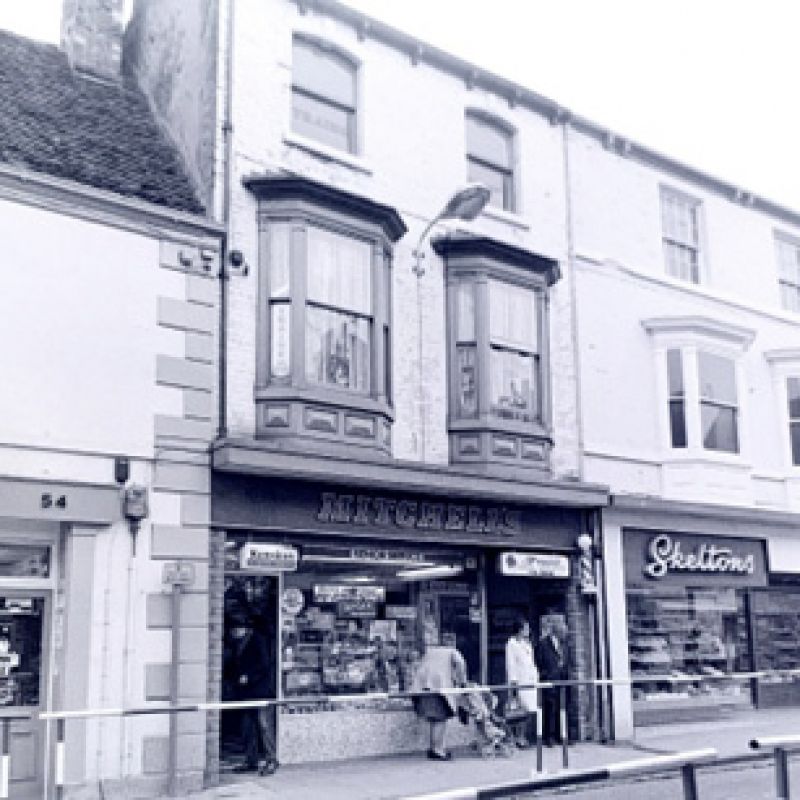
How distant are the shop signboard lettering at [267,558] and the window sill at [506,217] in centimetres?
595

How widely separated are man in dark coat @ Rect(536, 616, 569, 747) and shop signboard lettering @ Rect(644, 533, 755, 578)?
200 cm

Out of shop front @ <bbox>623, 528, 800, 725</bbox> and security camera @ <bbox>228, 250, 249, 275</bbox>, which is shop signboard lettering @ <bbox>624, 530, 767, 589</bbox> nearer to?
shop front @ <bbox>623, 528, 800, 725</bbox>

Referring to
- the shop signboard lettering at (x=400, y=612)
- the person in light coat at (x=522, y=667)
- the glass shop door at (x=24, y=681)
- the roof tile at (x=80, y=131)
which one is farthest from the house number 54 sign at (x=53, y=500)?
the person in light coat at (x=522, y=667)

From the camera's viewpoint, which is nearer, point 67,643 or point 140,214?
point 67,643

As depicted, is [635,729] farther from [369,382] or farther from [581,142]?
[581,142]

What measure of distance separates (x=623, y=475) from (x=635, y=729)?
12.4 ft

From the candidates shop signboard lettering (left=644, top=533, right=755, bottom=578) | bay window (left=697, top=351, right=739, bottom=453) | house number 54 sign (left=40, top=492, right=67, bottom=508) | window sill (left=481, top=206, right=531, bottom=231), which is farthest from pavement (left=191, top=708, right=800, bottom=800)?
window sill (left=481, top=206, right=531, bottom=231)

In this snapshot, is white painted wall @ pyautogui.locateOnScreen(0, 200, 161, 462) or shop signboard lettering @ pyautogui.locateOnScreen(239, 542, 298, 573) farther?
shop signboard lettering @ pyautogui.locateOnScreen(239, 542, 298, 573)

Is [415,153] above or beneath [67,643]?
above

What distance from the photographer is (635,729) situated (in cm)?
1543

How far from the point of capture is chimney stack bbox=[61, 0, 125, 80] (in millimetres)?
15148

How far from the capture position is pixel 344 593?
1347cm

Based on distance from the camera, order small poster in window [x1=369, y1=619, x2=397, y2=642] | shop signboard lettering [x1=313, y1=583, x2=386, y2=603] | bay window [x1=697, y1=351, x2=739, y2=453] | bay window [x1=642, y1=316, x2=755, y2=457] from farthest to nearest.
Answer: bay window [x1=697, y1=351, x2=739, y2=453]
bay window [x1=642, y1=316, x2=755, y2=457]
small poster in window [x1=369, y1=619, x2=397, y2=642]
shop signboard lettering [x1=313, y1=583, x2=386, y2=603]

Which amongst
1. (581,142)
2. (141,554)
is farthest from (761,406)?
(141,554)
